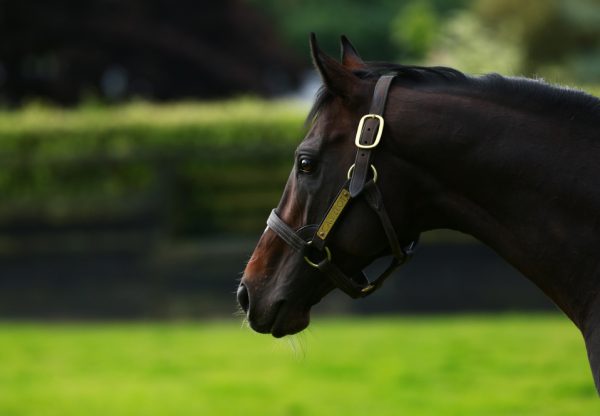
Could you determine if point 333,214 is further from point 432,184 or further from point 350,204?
point 432,184

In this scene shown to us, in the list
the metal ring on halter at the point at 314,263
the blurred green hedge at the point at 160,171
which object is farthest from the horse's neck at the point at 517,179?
the blurred green hedge at the point at 160,171

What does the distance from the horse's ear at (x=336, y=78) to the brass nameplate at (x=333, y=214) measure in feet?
1.07

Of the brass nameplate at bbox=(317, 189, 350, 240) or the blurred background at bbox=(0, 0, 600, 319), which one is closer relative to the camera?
the brass nameplate at bbox=(317, 189, 350, 240)

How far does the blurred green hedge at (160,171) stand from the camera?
1147cm

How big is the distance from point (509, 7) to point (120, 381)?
1409 cm

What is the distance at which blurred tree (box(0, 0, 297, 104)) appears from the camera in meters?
18.3

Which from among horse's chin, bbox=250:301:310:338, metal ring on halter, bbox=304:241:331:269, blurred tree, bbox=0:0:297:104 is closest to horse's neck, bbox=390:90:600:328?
metal ring on halter, bbox=304:241:331:269

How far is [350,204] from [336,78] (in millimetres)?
415

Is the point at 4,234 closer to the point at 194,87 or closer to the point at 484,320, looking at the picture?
the point at 484,320

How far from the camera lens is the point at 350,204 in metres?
3.37

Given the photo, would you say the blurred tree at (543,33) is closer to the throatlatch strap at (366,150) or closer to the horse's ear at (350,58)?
the horse's ear at (350,58)

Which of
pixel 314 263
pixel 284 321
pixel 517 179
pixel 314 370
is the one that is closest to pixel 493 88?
pixel 517 179

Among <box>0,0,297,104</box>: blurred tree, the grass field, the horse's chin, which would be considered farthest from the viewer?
<box>0,0,297,104</box>: blurred tree

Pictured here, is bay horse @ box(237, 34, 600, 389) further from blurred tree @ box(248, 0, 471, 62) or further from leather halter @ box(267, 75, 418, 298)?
blurred tree @ box(248, 0, 471, 62)
